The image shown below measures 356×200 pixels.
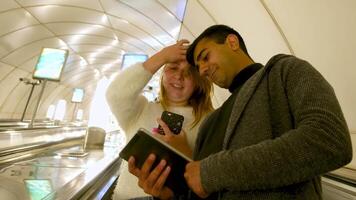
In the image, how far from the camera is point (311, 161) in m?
0.92

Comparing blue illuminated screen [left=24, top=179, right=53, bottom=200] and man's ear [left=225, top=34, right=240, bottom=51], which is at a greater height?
man's ear [left=225, top=34, right=240, bottom=51]

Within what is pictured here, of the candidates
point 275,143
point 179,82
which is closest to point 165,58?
point 179,82

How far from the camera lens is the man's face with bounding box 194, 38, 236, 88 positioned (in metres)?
1.58

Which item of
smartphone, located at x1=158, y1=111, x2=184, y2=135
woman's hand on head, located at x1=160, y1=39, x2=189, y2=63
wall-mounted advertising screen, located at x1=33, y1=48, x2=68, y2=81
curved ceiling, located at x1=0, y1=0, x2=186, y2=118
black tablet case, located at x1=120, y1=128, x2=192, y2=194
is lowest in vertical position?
black tablet case, located at x1=120, y1=128, x2=192, y2=194

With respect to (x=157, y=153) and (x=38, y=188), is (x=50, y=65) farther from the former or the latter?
(x=157, y=153)

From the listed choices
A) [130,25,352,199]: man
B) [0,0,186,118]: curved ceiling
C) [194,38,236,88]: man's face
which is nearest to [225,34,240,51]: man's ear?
[194,38,236,88]: man's face

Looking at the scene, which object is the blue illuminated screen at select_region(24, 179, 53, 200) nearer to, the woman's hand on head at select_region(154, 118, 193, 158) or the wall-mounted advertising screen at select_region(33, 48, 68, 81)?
the woman's hand on head at select_region(154, 118, 193, 158)

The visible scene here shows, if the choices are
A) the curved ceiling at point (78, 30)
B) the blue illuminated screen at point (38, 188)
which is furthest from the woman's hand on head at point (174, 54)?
the curved ceiling at point (78, 30)

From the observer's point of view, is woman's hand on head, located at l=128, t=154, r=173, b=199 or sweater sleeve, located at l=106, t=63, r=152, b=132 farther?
sweater sleeve, located at l=106, t=63, r=152, b=132

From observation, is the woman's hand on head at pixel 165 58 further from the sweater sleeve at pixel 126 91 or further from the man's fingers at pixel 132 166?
the man's fingers at pixel 132 166

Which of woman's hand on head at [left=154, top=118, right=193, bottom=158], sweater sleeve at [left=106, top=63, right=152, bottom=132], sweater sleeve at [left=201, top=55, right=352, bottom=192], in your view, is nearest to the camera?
sweater sleeve at [left=201, top=55, right=352, bottom=192]

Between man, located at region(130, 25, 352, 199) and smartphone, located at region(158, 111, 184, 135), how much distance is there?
533 mm

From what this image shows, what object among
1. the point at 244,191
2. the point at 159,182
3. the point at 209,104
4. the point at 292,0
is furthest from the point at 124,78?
the point at 292,0

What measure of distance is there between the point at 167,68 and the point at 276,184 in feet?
4.65
